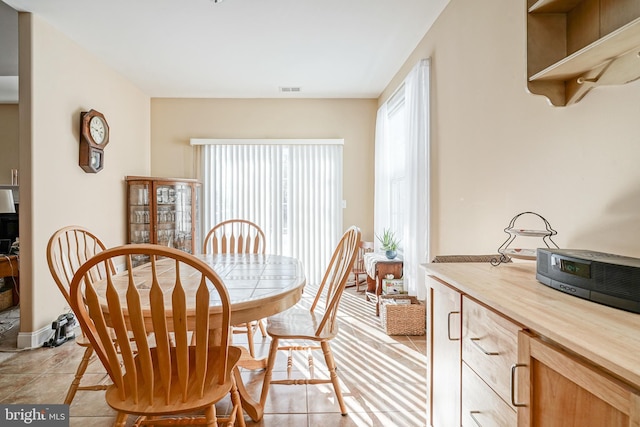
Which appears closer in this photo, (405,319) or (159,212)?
(405,319)

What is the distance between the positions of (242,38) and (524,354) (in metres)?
3.03

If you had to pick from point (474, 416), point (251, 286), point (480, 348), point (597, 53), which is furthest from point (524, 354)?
→ point (251, 286)

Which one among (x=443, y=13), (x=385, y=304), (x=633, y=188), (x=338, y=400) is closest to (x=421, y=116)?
(x=443, y=13)

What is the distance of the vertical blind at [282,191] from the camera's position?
435 centimetres

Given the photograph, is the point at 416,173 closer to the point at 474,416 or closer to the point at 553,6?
the point at 553,6

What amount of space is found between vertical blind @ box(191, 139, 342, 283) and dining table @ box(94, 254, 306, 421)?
6.59 ft

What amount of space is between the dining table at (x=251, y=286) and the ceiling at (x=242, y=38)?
1872 millimetres

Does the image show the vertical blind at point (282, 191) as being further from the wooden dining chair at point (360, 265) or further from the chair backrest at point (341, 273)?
the chair backrest at point (341, 273)

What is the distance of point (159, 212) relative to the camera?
3.91m

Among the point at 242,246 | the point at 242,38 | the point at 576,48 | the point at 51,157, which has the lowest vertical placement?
the point at 242,246

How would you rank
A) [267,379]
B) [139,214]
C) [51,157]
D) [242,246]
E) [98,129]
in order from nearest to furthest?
[267,379] → [51,157] → [242,246] → [98,129] → [139,214]

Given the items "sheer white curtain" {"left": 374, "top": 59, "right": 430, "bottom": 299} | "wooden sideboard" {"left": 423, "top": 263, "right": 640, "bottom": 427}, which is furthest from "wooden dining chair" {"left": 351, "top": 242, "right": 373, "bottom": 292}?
"wooden sideboard" {"left": 423, "top": 263, "right": 640, "bottom": 427}

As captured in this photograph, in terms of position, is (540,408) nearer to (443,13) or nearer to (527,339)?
(527,339)

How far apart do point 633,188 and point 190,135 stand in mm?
4468
